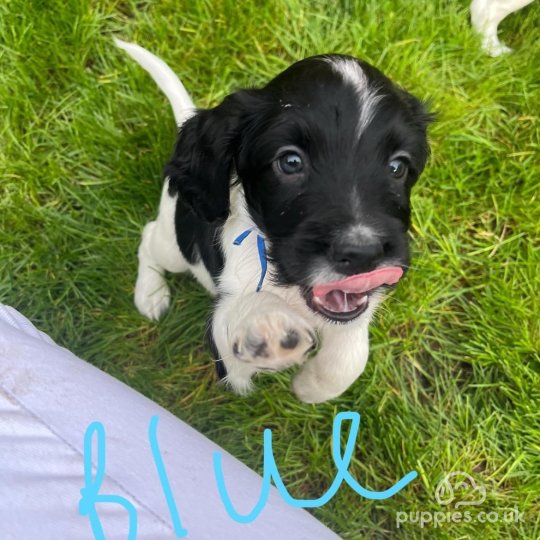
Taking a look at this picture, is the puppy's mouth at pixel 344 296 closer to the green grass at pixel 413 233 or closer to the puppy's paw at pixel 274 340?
the puppy's paw at pixel 274 340

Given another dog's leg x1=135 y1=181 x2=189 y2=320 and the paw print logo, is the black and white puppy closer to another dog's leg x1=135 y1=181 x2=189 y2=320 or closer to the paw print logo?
another dog's leg x1=135 y1=181 x2=189 y2=320

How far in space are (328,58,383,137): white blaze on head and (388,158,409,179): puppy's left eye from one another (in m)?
0.15

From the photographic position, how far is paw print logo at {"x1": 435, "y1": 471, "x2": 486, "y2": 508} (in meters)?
2.63

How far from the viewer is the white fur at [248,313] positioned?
1810 millimetres

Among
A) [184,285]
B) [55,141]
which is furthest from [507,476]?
[55,141]

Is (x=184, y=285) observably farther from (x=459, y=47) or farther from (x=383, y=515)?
(x=459, y=47)

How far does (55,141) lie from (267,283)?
1.58 metres

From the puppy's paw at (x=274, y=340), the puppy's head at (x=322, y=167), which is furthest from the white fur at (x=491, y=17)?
the puppy's paw at (x=274, y=340)

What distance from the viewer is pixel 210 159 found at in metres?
2.04

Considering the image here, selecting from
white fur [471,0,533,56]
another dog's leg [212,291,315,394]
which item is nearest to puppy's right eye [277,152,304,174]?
A: another dog's leg [212,291,315,394]

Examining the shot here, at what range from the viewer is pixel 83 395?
1792 millimetres

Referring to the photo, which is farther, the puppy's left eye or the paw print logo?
the paw print logo

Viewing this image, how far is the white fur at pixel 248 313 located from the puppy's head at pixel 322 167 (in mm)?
86

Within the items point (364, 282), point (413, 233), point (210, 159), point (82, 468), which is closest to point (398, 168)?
point (364, 282)
